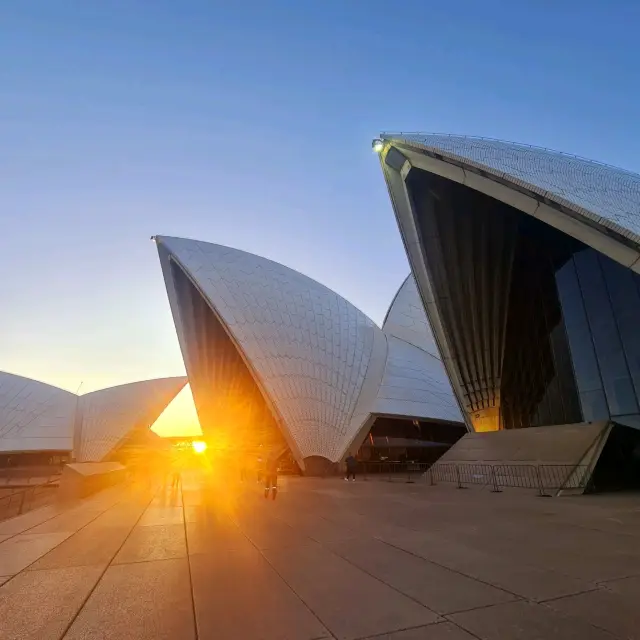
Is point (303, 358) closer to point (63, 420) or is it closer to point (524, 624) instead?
point (524, 624)

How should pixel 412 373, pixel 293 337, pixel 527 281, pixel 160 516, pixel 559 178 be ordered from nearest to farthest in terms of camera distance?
pixel 160 516, pixel 559 178, pixel 527 281, pixel 293 337, pixel 412 373

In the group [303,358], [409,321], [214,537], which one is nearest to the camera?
[214,537]

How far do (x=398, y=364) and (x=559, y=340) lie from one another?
12999mm

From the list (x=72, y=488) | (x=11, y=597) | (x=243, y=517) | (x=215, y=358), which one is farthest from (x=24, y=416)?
(x=11, y=597)

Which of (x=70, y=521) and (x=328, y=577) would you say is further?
(x=70, y=521)

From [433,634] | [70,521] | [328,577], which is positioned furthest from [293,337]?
[433,634]

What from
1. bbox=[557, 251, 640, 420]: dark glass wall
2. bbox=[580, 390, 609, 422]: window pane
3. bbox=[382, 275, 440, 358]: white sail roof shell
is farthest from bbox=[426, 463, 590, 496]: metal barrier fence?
bbox=[382, 275, 440, 358]: white sail roof shell

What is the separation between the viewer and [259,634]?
106 inches

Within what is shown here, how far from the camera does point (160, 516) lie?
8227 millimetres

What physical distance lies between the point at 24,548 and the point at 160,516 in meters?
2.88

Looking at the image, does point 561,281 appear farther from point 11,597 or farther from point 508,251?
point 11,597

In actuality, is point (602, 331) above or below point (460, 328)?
below

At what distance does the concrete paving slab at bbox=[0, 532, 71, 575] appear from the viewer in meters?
4.68

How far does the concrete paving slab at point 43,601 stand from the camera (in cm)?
292
